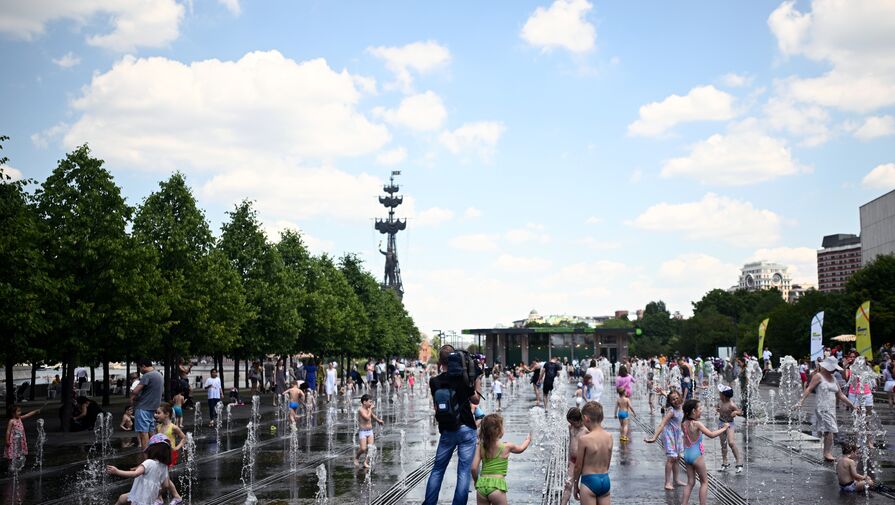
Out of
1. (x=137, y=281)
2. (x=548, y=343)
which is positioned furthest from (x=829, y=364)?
(x=548, y=343)

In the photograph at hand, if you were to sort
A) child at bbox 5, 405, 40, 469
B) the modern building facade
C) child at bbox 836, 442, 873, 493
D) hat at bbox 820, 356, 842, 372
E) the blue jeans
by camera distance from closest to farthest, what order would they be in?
the blue jeans → child at bbox 836, 442, 873, 493 → hat at bbox 820, 356, 842, 372 → child at bbox 5, 405, 40, 469 → the modern building facade

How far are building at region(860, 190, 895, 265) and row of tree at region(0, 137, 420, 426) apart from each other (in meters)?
57.1

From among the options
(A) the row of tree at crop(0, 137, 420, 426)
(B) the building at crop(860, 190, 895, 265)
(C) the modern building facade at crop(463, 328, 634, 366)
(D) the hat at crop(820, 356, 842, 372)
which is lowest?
(C) the modern building facade at crop(463, 328, 634, 366)

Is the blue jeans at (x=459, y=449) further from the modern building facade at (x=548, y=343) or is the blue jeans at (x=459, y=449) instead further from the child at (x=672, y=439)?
the modern building facade at (x=548, y=343)

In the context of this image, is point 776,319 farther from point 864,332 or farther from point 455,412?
point 455,412

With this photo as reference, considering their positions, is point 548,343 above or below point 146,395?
below

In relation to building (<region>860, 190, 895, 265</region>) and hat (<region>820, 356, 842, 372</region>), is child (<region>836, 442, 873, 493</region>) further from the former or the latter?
building (<region>860, 190, 895, 265</region>)

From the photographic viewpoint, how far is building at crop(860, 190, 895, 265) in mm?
84938

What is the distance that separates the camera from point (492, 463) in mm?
8609

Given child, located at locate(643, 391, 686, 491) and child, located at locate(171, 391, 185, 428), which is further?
child, located at locate(171, 391, 185, 428)

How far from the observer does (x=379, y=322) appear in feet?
262

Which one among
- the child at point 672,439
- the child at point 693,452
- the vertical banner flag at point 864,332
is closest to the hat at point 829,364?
the child at point 672,439

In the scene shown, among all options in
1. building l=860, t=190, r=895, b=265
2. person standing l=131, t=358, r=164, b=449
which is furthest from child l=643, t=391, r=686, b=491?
building l=860, t=190, r=895, b=265

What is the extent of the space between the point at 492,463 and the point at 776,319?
3759 inches
